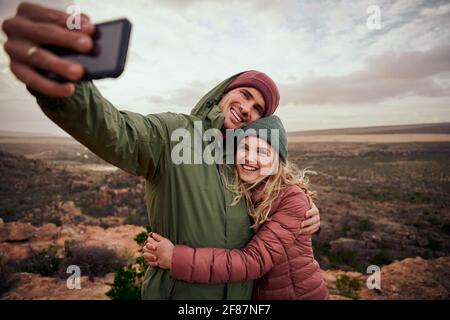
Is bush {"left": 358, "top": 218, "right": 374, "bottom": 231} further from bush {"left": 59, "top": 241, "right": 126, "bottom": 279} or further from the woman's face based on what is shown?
the woman's face

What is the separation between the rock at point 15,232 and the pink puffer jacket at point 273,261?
1183 cm

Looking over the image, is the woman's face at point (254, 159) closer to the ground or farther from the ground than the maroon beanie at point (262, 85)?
closer to the ground

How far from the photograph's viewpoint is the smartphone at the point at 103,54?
0.88 m

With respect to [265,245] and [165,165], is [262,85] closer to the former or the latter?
[165,165]

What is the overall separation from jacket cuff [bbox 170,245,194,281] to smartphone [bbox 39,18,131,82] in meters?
1.10

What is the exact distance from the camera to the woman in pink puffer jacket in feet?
5.42

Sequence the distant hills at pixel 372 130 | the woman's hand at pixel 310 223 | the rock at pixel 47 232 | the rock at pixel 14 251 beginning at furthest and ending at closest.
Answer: the distant hills at pixel 372 130
the rock at pixel 47 232
the rock at pixel 14 251
the woman's hand at pixel 310 223

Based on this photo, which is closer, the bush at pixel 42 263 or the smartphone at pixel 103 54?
the smartphone at pixel 103 54

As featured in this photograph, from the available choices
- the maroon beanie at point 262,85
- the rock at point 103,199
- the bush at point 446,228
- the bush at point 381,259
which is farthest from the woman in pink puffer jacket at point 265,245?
the rock at point 103,199

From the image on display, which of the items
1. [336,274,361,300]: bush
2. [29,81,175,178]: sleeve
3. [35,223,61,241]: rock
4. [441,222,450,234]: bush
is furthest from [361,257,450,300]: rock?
[35,223,61,241]: rock

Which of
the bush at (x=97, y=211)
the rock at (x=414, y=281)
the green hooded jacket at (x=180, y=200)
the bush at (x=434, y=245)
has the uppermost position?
the green hooded jacket at (x=180, y=200)

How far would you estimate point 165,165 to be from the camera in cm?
170

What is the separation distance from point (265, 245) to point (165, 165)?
31.6 inches

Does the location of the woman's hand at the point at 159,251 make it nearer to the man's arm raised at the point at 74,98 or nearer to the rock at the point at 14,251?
the man's arm raised at the point at 74,98
